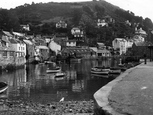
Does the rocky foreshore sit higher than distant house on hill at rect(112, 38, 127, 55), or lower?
lower

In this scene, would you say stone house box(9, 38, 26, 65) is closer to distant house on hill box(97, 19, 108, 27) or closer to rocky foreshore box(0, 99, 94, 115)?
rocky foreshore box(0, 99, 94, 115)

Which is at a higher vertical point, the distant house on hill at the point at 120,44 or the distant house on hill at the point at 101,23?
the distant house on hill at the point at 101,23

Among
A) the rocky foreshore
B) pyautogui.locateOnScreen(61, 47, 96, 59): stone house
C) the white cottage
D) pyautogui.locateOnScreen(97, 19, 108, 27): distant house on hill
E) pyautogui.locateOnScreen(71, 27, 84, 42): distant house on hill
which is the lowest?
the rocky foreshore

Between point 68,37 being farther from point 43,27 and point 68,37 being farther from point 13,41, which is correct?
point 13,41

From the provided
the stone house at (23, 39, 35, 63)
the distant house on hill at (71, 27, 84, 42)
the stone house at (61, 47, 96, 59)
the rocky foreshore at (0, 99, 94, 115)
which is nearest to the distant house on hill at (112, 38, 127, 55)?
the stone house at (61, 47, 96, 59)

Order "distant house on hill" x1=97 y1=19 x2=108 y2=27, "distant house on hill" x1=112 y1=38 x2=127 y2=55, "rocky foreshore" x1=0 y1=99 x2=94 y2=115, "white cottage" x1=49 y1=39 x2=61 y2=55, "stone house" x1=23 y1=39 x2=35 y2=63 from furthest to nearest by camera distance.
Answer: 1. "distant house on hill" x1=97 y1=19 x2=108 y2=27
2. "distant house on hill" x1=112 y1=38 x2=127 y2=55
3. "white cottage" x1=49 y1=39 x2=61 y2=55
4. "stone house" x1=23 y1=39 x2=35 y2=63
5. "rocky foreshore" x1=0 y1=99 x2=94 y2=115

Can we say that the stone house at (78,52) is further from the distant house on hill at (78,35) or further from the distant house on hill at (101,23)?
the distant house on hill at (101,23)

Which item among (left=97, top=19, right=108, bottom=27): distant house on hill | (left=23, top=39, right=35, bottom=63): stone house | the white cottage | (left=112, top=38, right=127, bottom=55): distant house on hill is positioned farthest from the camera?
(left=97, top=19, right=108, bottom=27): distant house on hill

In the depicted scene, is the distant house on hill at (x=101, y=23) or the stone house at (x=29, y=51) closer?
the stone house at (x=29, y=51)

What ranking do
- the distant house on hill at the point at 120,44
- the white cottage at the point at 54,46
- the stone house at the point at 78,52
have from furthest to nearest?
the distant house on hill at the point at 120,44, the stone house at the point at 78,52, the white cottage at the point at 54,46

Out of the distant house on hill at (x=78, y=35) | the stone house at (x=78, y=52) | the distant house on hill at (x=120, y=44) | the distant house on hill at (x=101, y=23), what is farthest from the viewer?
the distant house on hill at (x=101, y=23)

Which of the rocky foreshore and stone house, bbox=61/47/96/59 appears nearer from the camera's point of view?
the rocky foreshore

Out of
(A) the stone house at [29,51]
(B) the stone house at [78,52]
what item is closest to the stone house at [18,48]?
(A) the stone house at [29,51]

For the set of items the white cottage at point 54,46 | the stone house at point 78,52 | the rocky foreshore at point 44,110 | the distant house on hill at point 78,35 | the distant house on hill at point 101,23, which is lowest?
the rocky foreshore at point 44,110
